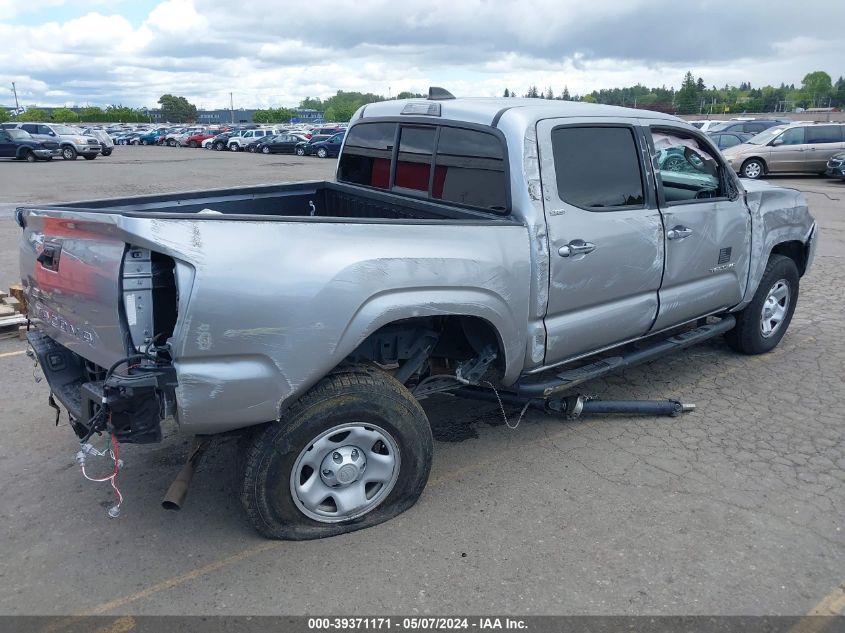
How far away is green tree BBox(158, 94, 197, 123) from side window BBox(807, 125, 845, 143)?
126314 mm

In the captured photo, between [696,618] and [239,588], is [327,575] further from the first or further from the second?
[696,618]

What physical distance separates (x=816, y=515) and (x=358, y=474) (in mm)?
2289

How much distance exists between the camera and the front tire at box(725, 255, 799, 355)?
17.9 feet

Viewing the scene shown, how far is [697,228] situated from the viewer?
179 inches

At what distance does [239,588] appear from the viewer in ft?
9.72

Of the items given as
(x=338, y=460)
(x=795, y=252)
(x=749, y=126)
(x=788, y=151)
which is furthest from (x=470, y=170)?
(x=749, y=126)

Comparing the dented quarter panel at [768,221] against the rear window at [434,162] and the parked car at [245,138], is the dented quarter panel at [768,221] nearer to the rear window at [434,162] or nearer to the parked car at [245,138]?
the rear window at [434,162]

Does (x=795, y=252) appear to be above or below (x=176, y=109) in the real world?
below

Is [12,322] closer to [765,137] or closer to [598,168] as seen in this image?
[598,168]

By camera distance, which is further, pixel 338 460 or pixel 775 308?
pixel 775 308

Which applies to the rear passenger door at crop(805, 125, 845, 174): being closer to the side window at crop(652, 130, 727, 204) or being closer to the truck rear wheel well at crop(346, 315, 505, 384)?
the side window at crop(652, 130, 727, 204)

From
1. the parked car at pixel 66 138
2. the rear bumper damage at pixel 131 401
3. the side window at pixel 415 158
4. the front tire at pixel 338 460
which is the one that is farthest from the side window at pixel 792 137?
the parked car at pixel 66 138

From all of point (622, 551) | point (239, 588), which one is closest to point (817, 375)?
point (622, 551)

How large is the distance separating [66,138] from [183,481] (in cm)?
3379
